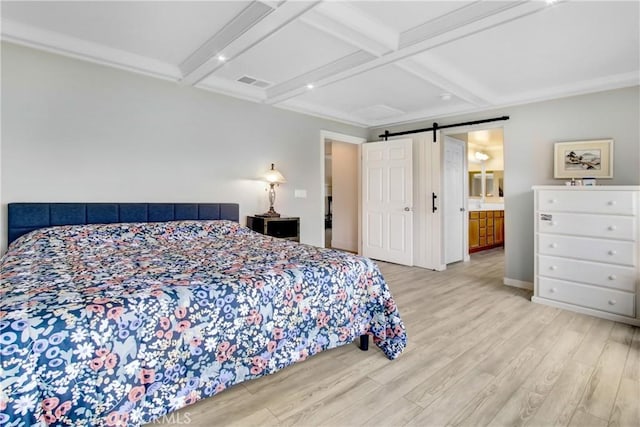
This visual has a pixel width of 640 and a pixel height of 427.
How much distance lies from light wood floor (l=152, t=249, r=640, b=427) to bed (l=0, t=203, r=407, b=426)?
180 millimetres

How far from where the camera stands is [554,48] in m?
2.82

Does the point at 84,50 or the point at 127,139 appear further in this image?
the point at 127,139

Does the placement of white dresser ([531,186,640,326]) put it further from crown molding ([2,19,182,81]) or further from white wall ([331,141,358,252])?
crown molding ([2,19,182,81])

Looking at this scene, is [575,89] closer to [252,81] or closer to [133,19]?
[252,81]

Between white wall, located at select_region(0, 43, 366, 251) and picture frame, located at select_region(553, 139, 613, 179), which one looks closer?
white wall, located at select_region(0, 43, 366, 251)

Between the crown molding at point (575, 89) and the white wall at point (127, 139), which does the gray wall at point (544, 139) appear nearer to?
the crown molding at point (575, 89)

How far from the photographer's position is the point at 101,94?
3.09 m

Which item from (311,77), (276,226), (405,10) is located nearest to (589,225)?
(405,10)

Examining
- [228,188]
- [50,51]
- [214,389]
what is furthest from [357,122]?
[214,389]

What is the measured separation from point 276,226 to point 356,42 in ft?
7.58

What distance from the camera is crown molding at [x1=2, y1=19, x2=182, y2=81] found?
2.61 metres

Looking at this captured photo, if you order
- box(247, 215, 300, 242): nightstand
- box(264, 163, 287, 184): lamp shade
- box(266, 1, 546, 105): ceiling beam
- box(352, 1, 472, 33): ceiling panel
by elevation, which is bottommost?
box(247, 215, 300, 242): nightstand

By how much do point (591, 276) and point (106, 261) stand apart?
4101 mm

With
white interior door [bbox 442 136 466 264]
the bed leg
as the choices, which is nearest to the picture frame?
white interior door [bbox 442 136 466 264]
